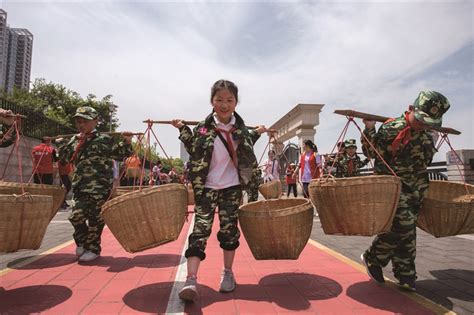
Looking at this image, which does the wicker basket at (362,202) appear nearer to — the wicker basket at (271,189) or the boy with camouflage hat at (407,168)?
the boy with camouflage hat at (407,168)

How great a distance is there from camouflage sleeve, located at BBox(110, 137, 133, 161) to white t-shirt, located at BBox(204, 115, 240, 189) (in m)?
1.58

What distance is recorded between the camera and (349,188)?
9.09ft

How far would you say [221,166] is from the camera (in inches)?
129

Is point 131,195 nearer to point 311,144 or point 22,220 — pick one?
point 22,220

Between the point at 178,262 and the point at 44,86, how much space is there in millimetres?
39478

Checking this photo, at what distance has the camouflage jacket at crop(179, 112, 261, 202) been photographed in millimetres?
3182

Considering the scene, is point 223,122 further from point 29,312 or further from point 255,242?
point 29,312

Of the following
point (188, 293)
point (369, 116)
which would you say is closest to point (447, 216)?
point (369, 116)

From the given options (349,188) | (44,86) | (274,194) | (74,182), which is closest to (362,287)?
(349,188)

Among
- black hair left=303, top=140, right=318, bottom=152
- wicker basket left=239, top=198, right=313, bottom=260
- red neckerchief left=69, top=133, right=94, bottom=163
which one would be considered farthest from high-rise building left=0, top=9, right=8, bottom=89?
wicker basket left=239, top=198, right=313, bottom=260

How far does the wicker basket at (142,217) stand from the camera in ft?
9.18

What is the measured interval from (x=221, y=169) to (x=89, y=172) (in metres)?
2.04

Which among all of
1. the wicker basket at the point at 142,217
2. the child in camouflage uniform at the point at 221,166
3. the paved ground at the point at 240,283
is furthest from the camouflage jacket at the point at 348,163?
the wicker basket at the point at 142,217

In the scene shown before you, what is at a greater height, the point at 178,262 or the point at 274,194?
the point at 274,194
